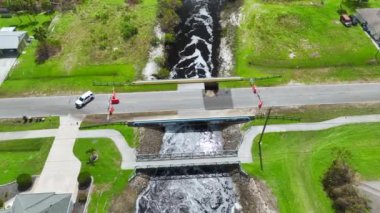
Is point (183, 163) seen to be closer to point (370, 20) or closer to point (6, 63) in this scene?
point (6, 63)

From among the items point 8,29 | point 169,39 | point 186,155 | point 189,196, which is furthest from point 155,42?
point 189,196

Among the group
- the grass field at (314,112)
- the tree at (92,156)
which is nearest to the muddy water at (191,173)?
the grass field at (314,112)

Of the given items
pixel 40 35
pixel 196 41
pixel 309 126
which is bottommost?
pixel 309 126

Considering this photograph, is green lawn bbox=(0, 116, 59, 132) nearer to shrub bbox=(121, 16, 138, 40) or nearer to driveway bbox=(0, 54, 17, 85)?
driveway bbox=(0, 54, 17, 85)

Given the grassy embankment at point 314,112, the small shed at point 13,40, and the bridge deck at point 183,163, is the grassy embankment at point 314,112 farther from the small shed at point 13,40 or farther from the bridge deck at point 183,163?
the small shed at point 13,40

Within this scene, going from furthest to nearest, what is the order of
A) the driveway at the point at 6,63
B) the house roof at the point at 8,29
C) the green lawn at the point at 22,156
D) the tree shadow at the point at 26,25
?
1. the tree shadow at the point at 26,25
2. the house roof at the point at 8,29
3. the driveway at the point at 6,63
4. the green lawn at the point at 22,156

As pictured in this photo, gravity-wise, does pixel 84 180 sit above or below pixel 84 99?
below

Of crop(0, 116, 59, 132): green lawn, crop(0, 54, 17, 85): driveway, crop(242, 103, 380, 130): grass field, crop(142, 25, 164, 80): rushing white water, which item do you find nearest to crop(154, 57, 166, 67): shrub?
crop(142, 25, 164, 80): rushing white water
